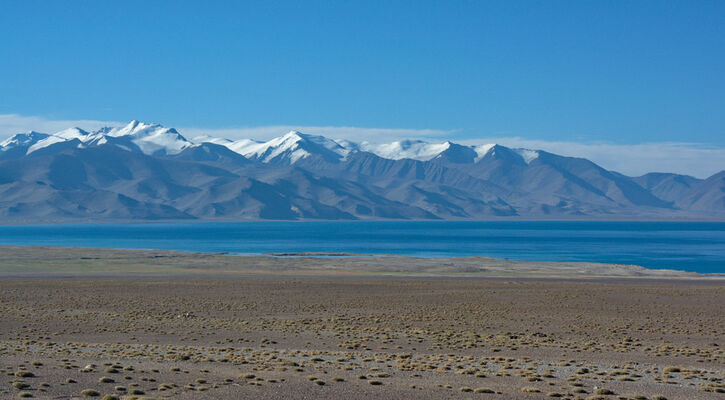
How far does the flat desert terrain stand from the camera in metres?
20.9

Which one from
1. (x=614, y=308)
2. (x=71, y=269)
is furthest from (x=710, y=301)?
(x=71, y=269)

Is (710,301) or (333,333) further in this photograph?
(710,301)

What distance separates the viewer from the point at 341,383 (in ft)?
70.5

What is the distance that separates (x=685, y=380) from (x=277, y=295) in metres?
32.9

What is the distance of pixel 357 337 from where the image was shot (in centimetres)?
3269

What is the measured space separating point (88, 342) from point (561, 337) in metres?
19.1

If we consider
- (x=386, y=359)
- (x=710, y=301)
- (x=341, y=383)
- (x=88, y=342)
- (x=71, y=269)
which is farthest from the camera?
(x=71, y=269)

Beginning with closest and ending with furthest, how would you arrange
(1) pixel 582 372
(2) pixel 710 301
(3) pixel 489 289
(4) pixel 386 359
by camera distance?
(1) pixel 582 372 → (4) pixel 386 359 → (2) pixel 710 301 → (3) pixel 489 289

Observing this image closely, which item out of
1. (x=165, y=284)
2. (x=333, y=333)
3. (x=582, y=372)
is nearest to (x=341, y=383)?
(x=582, y=372)

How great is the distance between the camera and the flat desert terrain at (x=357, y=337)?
20.9 m

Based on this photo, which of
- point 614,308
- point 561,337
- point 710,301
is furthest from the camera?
point 710,301

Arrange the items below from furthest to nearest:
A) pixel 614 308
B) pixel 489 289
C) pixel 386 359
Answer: pixel 489 289 < pixel 614 308 < pixel 386 359

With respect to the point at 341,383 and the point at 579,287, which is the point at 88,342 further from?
the point at 579,287

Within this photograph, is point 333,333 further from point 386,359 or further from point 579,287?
point 579,287
